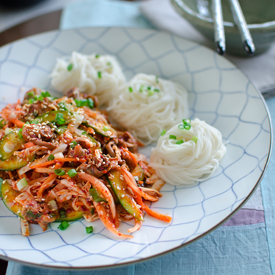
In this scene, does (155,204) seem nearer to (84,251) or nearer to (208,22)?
(84,251)

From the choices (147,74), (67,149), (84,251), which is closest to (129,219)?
(84,251)

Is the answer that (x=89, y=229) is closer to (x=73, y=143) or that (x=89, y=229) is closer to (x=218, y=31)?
(x=73, y=143)

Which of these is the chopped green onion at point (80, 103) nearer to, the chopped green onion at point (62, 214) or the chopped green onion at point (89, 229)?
the chopped green onion at point (62, 214)

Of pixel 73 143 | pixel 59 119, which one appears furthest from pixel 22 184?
pixel 59 119

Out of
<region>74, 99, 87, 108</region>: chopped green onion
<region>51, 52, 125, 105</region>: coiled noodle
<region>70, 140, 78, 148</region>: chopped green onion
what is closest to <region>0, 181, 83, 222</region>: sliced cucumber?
<region>70, 140, 78, 148</region>: chopped green onion

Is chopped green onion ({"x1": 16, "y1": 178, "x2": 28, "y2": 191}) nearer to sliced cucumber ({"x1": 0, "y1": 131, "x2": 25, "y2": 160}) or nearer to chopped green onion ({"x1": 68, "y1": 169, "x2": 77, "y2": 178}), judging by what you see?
sliced cucumber ({"x1": 0, "y1": 131, "x2": 25, "y2": 160})

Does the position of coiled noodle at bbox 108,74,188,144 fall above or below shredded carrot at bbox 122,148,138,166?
below

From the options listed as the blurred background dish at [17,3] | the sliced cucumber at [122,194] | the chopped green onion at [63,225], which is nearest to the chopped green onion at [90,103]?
the sliced cucumber at [122,194]
